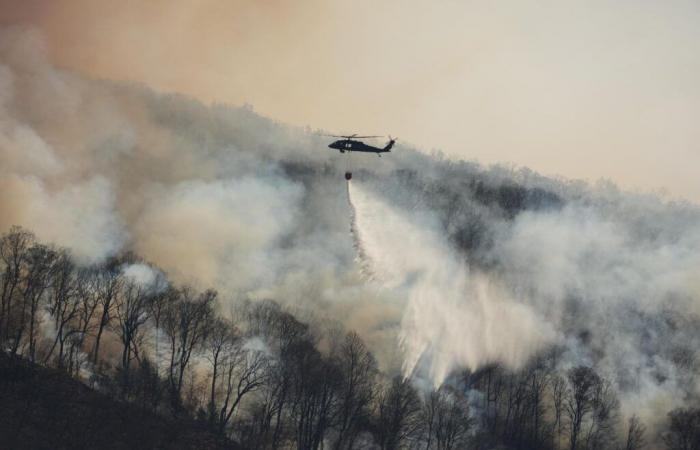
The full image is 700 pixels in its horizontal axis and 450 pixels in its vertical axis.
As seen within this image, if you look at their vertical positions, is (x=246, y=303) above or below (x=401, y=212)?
below

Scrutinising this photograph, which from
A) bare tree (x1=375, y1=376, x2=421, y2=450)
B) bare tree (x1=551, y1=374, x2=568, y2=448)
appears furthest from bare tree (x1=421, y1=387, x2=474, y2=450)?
bare tree (x1=551, y1=374, x2=568, y2=448)

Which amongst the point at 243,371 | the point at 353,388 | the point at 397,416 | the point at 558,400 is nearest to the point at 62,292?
the point at 243,371

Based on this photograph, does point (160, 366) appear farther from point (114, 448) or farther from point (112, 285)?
point (114, 448)

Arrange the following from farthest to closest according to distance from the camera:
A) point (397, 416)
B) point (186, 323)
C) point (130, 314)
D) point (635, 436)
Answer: point (635, 436) → point (130, 314) → point (186, 323) → point (397, 416)

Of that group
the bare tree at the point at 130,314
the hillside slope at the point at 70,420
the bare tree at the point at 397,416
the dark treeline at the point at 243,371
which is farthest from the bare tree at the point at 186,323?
the bare tree at the point at 397,416

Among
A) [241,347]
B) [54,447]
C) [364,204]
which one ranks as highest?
[364,204]

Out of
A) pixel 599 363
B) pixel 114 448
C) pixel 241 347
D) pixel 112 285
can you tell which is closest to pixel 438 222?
pixel 599 363

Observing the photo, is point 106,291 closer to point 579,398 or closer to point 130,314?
point 130,314

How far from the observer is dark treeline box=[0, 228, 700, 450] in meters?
81.3

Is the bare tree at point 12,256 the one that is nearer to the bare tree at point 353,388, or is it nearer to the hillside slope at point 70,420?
the hillside slope at point 70,420

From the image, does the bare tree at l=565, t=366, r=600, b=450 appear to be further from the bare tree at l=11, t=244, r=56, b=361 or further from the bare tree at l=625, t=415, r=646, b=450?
the bare tree at l=11, t=244, r=56, b=361

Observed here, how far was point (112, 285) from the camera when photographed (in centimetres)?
8656

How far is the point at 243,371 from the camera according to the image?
275 feet

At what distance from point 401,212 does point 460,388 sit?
3202 centimetres
